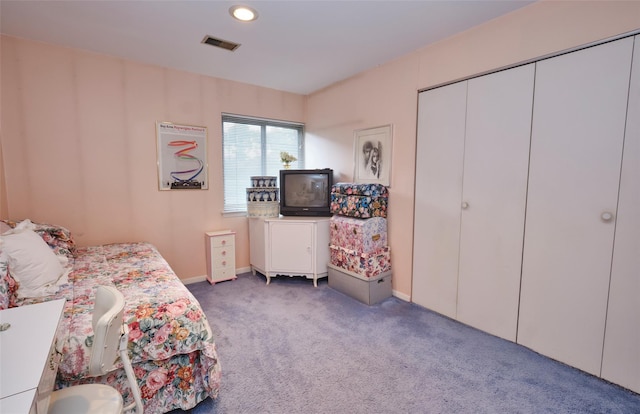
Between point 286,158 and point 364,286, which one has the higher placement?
point 286,158

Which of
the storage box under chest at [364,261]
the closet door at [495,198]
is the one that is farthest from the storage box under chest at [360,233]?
the closet door at [495,198]

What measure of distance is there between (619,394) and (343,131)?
126 inches

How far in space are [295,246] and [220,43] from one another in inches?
86.3

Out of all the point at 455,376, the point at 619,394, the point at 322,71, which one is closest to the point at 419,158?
the point at 322,71

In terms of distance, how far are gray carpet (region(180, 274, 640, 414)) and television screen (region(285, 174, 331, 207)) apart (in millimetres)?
1320

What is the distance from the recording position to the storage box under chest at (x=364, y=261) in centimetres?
299

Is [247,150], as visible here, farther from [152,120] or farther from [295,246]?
[295,246]

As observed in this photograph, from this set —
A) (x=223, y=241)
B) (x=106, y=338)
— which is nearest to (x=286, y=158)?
(x=223, y=241)

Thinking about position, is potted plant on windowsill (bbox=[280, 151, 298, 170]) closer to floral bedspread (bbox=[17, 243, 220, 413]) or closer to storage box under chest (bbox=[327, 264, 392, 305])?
storage box under chest (bbox=[327, 264, 392, 305])

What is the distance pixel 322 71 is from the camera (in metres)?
3.34

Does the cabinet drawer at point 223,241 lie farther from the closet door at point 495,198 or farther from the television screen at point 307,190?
the closet door at point 495,198

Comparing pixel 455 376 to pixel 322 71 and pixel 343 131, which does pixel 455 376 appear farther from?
pixel 322 71

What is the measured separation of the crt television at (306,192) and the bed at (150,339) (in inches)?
77.2

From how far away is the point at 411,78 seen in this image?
9.46ft
